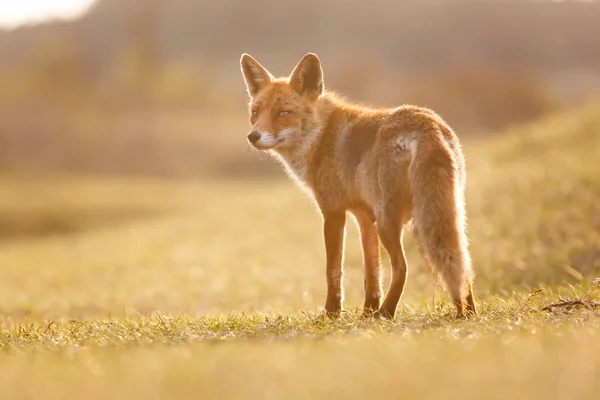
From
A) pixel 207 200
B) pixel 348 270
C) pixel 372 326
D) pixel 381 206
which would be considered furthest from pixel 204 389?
pixel 207 200

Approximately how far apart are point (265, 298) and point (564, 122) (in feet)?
54.5

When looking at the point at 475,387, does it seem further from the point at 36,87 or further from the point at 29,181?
the point at 36,87

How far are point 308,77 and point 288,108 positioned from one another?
0.48 meters

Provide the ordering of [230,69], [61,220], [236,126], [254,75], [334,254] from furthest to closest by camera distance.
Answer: [230,69]
[236,126]
[61,220]
[254,75]
[334,254]

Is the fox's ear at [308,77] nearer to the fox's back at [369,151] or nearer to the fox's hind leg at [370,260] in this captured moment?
the fox's back at [369,151]

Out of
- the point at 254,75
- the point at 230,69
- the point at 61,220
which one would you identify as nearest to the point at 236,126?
the point at 230,69

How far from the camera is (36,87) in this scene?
8625 centimetres

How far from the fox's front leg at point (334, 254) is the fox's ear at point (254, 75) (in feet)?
5.86

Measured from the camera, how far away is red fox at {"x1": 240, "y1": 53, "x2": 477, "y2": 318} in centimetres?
589

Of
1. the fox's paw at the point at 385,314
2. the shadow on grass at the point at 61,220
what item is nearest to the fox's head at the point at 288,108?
the fox's paw at the point at 385,314

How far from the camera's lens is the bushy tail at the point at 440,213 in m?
5.73

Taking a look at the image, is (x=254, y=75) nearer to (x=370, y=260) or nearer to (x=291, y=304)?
(x=370, y=260)

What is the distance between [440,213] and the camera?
5.85 meters

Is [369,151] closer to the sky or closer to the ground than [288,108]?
closer to the ground
